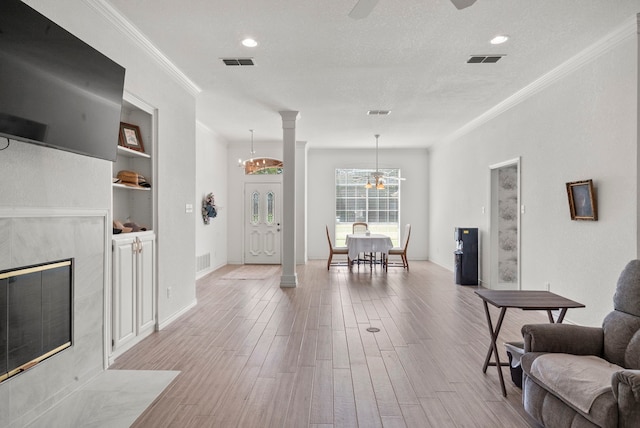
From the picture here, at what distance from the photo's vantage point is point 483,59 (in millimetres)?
4238

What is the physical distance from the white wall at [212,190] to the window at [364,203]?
294 centimetres

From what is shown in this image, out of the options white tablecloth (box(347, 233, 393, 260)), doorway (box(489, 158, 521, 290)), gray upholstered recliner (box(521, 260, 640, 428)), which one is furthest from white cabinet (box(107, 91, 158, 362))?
doorway (box(489, 158, 521, 290))

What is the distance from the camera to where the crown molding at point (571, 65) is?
3.45 meters

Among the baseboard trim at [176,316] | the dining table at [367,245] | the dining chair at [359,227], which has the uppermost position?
the dining chair at [359,227]

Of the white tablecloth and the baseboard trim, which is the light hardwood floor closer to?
the baseboard trim

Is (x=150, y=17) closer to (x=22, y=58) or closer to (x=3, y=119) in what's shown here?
(x=22, y=58)

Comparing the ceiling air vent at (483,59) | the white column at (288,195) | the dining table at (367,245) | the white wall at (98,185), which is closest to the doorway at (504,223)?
the dining table at (367,245)

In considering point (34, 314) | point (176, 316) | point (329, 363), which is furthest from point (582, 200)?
point (34, 314)

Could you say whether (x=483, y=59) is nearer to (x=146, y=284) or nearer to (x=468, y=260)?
(x=468, y=260)

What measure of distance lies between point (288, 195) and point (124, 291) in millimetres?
3451

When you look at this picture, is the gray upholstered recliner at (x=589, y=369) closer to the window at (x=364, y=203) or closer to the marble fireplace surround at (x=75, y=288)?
the marble fireplace surround at (x=75, y=288)

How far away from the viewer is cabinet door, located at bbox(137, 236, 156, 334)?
377cm

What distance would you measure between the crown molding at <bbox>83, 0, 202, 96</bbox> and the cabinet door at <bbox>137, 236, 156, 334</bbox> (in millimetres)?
1843

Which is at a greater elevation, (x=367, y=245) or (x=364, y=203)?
(x=364, y=203)
